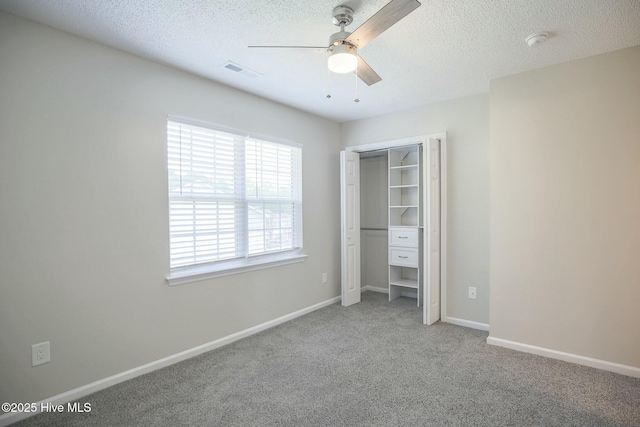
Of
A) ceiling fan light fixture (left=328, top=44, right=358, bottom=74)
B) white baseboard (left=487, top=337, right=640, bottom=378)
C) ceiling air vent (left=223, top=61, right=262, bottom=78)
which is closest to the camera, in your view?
ceiling fan light fixture (left=328, top=44, right=358, bottom=74)

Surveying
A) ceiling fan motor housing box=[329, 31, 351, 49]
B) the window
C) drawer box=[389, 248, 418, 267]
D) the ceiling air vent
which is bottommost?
drawer box=[389, 248, 418, 267]

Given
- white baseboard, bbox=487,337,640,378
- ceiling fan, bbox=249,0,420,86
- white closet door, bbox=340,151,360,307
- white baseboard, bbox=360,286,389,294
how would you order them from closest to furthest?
ceiling fan, bbox=249,0,420,86 < white baseboard, bbox=487,337,640,378 < white closet door, bbox=340,151,360,307 < white baseboard, bbox=360,286,389,294

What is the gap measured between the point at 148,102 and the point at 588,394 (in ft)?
12.9

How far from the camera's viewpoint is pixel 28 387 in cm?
204

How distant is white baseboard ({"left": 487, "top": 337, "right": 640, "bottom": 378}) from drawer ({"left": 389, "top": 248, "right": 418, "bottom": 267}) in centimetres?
136

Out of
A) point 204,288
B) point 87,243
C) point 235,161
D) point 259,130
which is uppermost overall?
point 259,130

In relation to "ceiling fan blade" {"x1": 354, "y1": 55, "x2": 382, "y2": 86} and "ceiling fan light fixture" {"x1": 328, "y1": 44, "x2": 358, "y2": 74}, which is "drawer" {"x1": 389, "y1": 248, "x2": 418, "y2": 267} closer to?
"ceiling fan blade" {"x1": 354, "y1": 55, "x2": 382, "y2": 86}

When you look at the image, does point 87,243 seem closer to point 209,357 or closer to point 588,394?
point 209,357

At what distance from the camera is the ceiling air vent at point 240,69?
2696mm

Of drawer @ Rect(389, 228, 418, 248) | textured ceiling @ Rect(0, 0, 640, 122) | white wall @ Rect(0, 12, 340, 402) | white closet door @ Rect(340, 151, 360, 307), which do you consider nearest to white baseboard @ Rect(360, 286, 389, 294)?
white closet door @ Rect(340, 151, 360, 307)

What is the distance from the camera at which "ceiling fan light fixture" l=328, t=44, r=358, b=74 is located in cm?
188

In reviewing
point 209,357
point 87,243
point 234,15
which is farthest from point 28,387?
point 234,15

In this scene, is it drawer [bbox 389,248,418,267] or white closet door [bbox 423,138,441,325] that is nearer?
white closet door [bbox 423,138,441,325]

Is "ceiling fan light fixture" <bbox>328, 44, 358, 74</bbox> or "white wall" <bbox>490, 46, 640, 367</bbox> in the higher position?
"ceiling fan light fixture" <bbox>328, 44, 358, 74</bbox>
